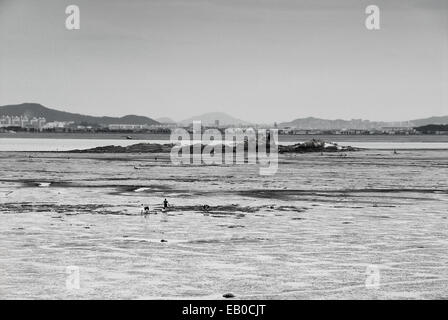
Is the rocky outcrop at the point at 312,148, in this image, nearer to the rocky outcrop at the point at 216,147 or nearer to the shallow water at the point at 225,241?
the rocky outcrop at the point at 216,147

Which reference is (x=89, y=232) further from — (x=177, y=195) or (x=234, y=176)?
(x=234, y=176)

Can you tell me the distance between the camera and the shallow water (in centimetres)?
1000

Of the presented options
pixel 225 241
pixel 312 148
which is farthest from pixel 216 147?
pixel 225 241

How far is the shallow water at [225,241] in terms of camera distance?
10.0 meters

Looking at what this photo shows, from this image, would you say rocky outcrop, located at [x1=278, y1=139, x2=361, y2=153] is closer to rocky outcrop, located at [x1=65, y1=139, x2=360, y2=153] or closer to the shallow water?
rocky outcrop, located at [x1=65, y1=139, x2=360, y2=153]

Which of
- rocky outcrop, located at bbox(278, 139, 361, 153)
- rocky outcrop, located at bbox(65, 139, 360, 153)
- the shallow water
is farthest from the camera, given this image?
rocky outcrop, located at bbox(278, 139, 361, 153)

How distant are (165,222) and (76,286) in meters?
7.09

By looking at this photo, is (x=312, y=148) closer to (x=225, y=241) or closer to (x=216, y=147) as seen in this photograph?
(x=216, y=147)

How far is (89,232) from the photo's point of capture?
15.2 m

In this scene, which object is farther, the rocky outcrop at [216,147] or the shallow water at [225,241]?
the rocky outcrop at [216,147]

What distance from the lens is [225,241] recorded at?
1402 centimetres

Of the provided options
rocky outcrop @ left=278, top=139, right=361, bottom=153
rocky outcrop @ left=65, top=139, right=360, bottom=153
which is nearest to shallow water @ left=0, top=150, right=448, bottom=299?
rocky outcrop @ left=65, top=139, right=360, bottom=153

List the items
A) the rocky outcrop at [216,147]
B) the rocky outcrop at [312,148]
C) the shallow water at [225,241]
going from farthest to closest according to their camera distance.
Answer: the rocky outcrop at [312,148]
the rocky outcrop at [216,147]
the shallow water at [225,241]

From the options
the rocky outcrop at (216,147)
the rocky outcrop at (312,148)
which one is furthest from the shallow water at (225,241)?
the rocky outcrop at (312,148)
